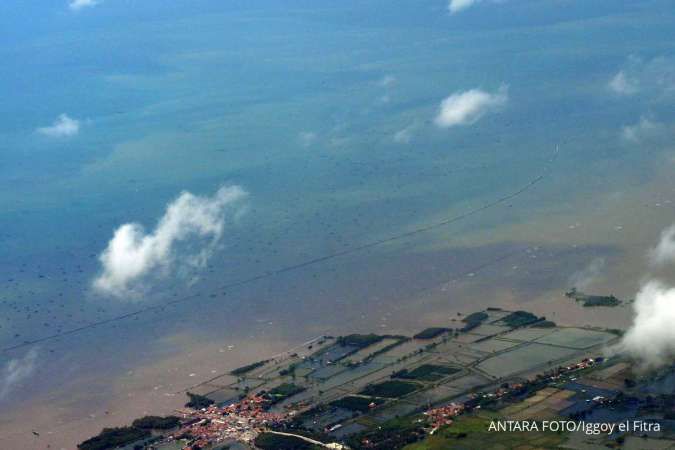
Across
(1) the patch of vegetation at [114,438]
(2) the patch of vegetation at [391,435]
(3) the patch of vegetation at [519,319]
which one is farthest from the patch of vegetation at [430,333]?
(1) the patch of vegetation at [114,438]

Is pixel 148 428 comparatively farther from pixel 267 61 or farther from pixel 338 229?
pixel 267 61

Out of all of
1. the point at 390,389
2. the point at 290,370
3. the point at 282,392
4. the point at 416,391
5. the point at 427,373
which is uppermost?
the point at 290,370

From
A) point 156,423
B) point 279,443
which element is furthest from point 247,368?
point 279,443

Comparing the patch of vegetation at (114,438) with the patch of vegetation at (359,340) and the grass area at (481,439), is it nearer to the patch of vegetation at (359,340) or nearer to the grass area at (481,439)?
the patch of vegetation at (359,340)

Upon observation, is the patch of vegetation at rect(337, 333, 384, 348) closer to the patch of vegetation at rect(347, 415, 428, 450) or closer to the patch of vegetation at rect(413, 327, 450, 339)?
the patch of vegetation at rect(413, 327, 450, 339)

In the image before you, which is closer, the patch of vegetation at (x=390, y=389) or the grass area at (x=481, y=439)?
the grass area at (x=481, y=439)

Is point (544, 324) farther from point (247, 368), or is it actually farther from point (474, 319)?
Answer: point (247, 368)
